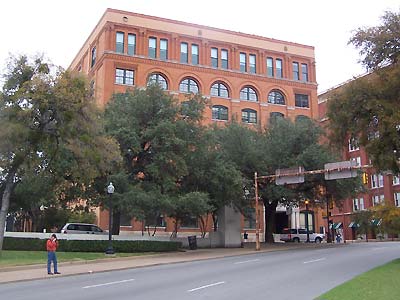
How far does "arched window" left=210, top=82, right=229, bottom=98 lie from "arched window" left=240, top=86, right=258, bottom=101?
2191 mm

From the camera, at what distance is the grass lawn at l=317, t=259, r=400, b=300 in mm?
12141

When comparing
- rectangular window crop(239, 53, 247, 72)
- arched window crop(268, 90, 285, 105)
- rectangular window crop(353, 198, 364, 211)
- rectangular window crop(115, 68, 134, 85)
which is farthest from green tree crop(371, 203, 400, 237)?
rectangular window crop(353, 198, 364, 211)

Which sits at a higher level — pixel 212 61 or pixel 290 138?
pixel 212 61

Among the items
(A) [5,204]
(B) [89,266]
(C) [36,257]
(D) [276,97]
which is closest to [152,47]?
(D) [276,97]

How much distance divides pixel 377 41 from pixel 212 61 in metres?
36.3

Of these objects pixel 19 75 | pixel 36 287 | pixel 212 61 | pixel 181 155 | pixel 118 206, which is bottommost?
pixel 36 287

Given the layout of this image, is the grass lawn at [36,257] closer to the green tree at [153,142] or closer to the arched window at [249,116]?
the green tree at [153,142]

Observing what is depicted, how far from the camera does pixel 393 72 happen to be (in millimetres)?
22406

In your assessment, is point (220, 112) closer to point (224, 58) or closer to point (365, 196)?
point (224, 58)

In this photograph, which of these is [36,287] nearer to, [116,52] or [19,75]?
[19,75]

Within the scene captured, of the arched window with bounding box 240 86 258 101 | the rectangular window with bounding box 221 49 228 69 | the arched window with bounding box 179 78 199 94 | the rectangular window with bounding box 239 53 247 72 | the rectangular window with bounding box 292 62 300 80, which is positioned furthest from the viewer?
the rectangular window with bounding box 292 62 300 80

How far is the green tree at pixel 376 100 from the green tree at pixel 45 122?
12.4 m

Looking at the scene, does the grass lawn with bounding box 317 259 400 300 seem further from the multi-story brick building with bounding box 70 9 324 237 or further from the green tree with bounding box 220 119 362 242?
the multi-story brick building with bounding box 70 9 324 237

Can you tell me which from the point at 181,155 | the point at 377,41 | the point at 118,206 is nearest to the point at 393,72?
the point at 377,41
